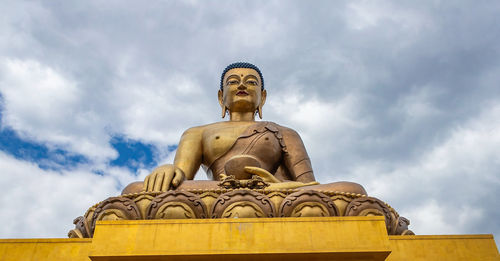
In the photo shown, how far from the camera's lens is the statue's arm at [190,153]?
6.50 m

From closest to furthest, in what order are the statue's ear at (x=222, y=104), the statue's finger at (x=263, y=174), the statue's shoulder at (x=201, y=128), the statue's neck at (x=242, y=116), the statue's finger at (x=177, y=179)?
the statue's finger at (x=177, y=179), the statue's finger at (x=263, y=174), the statue's shoulder at (x=201, y=128), the statue's neck at (x=242, y=116), the statue's ear at (x=222, y=104)

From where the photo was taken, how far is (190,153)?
261 inches

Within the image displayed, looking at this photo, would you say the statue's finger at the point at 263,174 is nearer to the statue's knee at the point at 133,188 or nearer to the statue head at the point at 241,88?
the statue's knee at the point at 133,188

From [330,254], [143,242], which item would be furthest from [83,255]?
[330,254]

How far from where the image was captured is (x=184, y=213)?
3914 millimetres

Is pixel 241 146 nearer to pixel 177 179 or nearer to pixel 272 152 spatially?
pixel 272 152

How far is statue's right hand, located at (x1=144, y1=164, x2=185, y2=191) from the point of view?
4.89 m

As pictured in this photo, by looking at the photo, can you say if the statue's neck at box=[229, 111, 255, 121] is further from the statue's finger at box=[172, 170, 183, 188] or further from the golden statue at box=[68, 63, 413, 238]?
the statue's finger at box=[172, 170, 183, 188]

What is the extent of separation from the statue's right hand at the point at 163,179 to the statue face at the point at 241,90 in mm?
2608

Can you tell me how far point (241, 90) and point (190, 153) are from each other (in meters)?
1.54

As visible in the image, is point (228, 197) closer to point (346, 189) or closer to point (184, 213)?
point (184, 213)

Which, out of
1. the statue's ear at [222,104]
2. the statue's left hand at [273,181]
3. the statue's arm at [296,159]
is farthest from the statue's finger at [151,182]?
the statue's ear at [222,104]

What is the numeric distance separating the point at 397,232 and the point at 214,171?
311 centimetres

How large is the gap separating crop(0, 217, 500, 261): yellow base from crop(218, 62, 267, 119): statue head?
4414 millimetres
